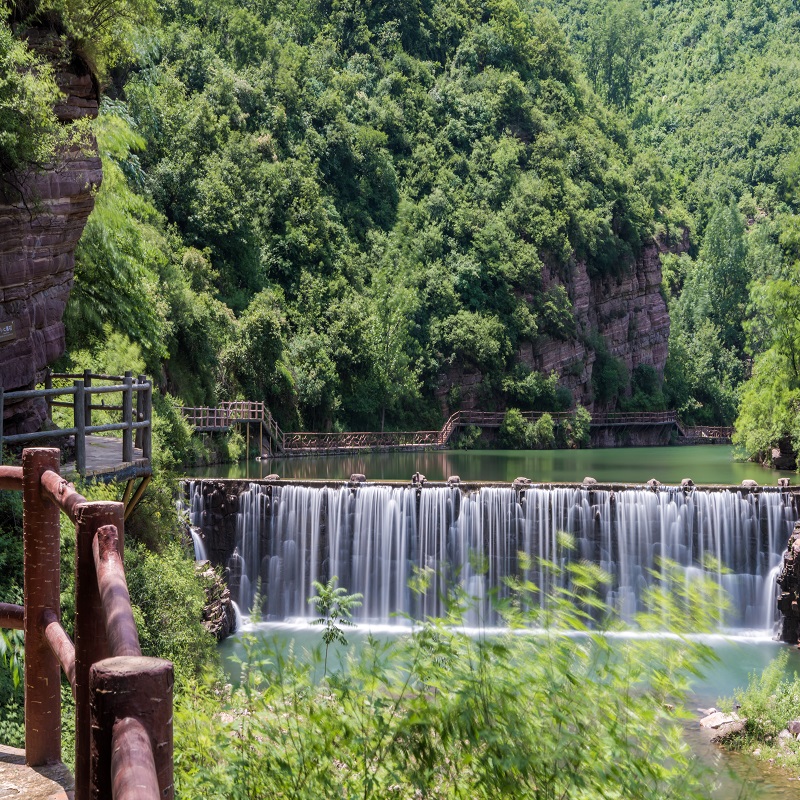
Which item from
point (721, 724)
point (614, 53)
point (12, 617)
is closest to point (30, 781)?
point (12, 617)

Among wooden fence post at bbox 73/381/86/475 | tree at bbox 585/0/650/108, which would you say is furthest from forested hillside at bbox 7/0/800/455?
tree at bbox 585/0/650/108

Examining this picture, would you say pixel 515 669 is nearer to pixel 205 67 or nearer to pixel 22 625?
pixel 22 625

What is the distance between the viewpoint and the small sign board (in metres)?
12.5

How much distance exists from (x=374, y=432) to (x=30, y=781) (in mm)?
50909

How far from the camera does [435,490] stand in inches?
997

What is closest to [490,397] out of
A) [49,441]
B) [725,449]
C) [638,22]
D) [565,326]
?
[565,326]

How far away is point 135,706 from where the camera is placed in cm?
202

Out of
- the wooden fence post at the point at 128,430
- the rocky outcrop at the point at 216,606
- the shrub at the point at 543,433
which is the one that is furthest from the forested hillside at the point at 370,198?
the wooden fence post at the point at 128,430

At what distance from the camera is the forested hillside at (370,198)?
169 ft

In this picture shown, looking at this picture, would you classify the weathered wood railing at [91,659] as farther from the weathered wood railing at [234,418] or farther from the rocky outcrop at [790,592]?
the weathered wood railing at [234,418]

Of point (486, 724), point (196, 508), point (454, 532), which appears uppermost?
point (486, 724)

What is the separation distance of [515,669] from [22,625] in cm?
205

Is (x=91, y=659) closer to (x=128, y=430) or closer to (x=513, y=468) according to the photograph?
(x=128, y=430)

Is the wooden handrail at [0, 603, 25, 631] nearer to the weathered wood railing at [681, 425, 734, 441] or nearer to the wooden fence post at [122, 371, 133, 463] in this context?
the wooden fence post at [122, 371, 133, 463]
